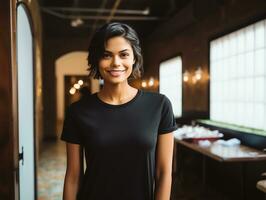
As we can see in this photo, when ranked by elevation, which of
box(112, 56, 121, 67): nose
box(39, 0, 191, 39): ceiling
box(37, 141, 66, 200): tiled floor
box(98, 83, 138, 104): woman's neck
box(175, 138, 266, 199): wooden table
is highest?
box(39, 0, 191, 39): ceiling

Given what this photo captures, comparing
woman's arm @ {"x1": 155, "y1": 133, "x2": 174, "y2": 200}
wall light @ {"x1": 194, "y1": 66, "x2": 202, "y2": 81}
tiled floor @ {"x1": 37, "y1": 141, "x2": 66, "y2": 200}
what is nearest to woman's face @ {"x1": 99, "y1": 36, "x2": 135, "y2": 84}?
woman's arm @ {"x1": 155, "y1": 133, "x2": 174, "y2": 200}

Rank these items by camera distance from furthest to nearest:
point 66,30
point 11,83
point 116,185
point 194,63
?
point 66,30 < point 194,63 < point 11,83 < point 116,185

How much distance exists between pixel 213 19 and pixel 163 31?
3187mm

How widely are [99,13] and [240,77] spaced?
510cm

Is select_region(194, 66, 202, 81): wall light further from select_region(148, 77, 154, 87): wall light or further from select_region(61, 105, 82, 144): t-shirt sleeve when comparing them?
select_region(61, 105, 82, 144): t-shirt sleeve

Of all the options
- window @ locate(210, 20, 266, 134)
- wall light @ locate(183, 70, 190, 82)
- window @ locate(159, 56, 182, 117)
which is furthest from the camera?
window @ locate(159, 56, 182, 117)

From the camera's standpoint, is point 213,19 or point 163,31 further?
point 163,31

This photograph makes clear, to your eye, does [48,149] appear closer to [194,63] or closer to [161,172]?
[194,63]

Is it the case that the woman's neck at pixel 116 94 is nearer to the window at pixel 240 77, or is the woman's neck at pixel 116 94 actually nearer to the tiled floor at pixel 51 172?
the window at pixel 240 77

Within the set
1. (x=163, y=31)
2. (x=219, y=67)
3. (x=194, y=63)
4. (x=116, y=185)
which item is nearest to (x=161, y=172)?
(x=116, y=185)

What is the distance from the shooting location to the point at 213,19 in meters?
6.19

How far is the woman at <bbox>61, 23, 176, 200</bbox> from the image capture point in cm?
126

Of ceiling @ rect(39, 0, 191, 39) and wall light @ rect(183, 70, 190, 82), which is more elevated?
ceiling @ rect(39, 0, 191, 39)

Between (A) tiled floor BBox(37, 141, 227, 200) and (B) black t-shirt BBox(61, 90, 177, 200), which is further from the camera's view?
(A) tiled floor BBox(37, 141, 227, 200)
